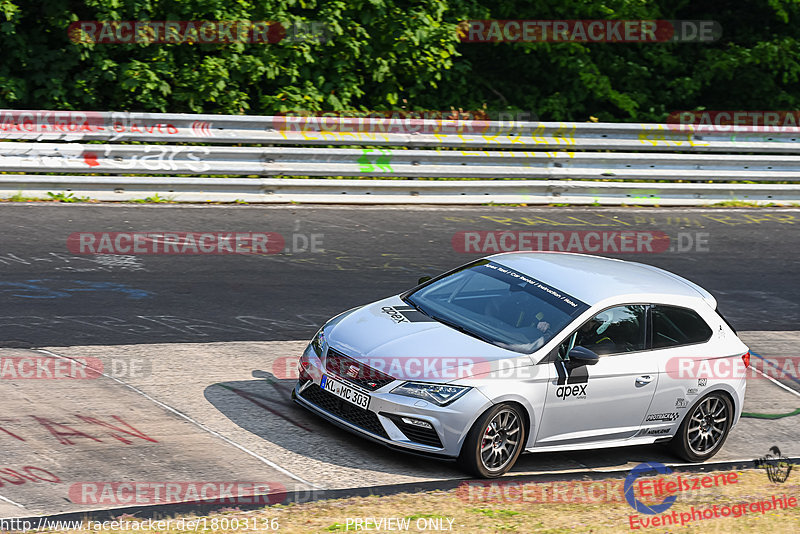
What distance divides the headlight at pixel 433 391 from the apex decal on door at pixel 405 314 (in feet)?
2.84

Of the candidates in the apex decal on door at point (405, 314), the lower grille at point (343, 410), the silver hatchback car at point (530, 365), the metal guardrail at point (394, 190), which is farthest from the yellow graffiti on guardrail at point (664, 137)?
the lower grille at point (343, 410)

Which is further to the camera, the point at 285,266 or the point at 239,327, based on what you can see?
the point at 285,266

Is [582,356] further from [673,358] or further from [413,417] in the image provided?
[413,417]

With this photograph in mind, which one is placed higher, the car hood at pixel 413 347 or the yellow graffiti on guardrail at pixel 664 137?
the yellow graffiti on guardrail at pixel 664 137

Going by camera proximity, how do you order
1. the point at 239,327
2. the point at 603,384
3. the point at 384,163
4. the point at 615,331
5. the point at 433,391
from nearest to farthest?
the point at 433,391 → the point at 603,384 → the point at 615,331 → the point at 239,327 → the point at 384,163

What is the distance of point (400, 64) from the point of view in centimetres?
1831

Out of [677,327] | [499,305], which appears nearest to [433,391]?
[499,305]

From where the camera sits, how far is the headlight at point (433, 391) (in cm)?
718

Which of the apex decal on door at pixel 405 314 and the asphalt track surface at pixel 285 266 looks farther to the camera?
the asphalt track surface at pixel 285 266

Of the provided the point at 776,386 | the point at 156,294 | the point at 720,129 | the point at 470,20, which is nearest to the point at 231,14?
the point at 470,20

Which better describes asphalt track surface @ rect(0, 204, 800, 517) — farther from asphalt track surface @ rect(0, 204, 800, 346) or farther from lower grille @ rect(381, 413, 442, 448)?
lower grille @ rect(381, 413, 442, 448)

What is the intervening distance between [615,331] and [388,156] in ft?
26.3

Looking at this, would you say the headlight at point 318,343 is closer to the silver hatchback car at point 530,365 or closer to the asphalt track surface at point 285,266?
the silver hatchback car at point 530,365

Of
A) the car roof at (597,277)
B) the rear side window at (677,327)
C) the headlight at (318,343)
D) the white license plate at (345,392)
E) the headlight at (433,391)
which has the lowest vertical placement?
the white license plate at (345,392)
